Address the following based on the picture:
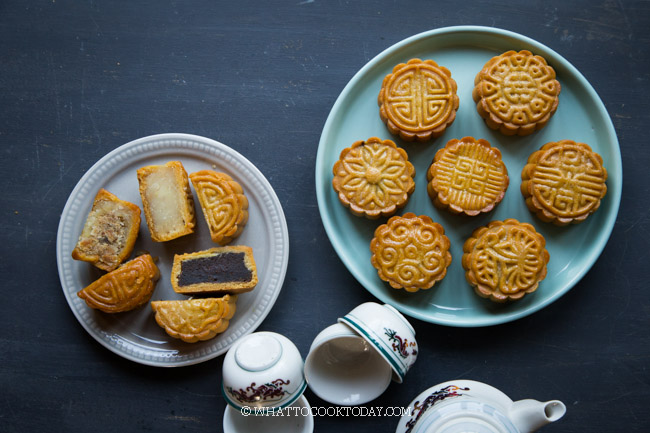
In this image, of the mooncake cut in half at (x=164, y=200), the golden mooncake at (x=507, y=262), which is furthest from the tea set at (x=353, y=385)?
the mooncake cut in half at (x=164, y=200)

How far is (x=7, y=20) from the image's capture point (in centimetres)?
297

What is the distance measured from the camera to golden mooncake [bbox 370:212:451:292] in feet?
8.66

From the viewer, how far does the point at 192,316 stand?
104 inches

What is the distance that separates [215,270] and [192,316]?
0.27m

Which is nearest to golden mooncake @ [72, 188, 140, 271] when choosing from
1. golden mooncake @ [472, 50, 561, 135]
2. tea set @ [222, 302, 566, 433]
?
tea set @ [222, 302, 566, 433]

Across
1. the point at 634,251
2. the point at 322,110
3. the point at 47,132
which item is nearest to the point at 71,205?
the point at 47,132

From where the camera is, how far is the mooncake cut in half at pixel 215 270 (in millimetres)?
2707

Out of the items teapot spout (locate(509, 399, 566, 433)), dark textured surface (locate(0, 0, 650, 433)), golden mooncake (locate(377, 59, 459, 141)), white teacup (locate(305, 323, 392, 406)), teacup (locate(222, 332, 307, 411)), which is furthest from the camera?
dark textured surface (locate(0, 0, 650, 433))

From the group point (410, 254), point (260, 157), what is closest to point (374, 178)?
point (410, 254)

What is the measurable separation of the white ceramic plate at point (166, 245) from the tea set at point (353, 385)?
1.16 ft

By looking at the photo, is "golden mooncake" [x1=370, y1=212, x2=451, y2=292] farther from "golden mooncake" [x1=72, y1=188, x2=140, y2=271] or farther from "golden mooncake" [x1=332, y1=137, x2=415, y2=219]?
"golden mooncake" [x1=72, y1=188, x2=140, y2=271]

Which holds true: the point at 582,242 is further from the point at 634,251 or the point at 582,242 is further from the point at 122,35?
the point at 122,35

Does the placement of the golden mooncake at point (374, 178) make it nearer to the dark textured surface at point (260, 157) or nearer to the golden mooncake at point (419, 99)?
the golden mooncake at point (419, 99)

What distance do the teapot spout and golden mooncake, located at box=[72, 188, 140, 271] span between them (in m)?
2.14
